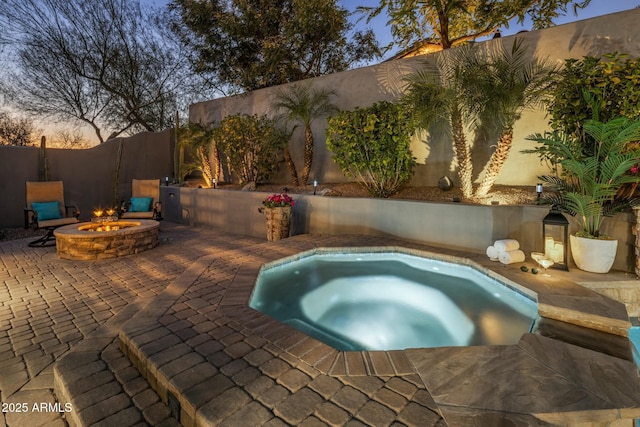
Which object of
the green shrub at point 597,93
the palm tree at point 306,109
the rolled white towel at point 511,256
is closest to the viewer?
the green shrub at point 597,93

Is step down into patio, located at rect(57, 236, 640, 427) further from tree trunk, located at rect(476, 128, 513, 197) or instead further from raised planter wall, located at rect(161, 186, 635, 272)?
tree trunk, located at rect(476, 128, 513, 197)

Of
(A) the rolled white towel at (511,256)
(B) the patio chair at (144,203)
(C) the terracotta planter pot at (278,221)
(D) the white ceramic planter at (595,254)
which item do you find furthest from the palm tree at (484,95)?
(B) the patio chair at (144,203)

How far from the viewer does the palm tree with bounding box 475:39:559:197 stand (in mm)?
5062

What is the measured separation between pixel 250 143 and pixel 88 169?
5.60 m

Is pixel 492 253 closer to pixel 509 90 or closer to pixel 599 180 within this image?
pixel 599 180

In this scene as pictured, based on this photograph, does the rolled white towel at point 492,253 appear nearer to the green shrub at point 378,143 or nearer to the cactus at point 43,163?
the green shrub at point 378,143

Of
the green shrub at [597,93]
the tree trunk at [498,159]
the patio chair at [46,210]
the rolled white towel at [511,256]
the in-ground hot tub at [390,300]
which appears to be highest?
the green shrub at [597,93]

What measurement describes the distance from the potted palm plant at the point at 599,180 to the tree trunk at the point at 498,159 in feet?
4.13

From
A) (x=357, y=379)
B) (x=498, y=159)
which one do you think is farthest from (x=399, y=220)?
(x=357, y=379)

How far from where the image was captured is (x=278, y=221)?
652 cm

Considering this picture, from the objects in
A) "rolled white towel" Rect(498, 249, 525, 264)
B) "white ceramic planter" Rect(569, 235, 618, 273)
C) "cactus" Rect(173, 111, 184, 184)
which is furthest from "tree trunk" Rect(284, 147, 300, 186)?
"white ceramic planter" Rect(569, 235, 618, 273)

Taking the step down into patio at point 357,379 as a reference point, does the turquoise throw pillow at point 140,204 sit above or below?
above

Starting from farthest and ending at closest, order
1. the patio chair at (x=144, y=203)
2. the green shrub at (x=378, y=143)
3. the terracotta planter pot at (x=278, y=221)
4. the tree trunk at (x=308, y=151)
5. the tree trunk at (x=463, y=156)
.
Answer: the tree trunk at (x=308, y=151)
the patio chair at (x=144, y=203)
the terracotta planter pot at (x=278, y=221)
the green shrub at (x=378, y=143)
the tree trunk at (x=463, y=156)

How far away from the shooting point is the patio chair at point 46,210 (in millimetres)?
6543
